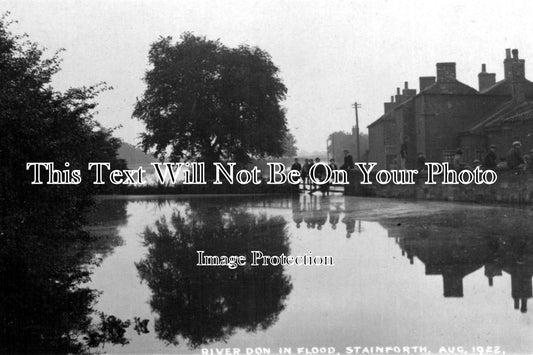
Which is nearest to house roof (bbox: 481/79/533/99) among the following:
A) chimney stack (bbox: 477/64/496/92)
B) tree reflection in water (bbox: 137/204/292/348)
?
chimney stack (bbox: 477/64/496/92)

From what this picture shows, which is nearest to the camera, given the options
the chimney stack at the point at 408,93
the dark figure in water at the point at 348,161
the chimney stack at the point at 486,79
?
the dark figure in water at the point at 348,161

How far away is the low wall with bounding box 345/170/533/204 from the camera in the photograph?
17.3 meters

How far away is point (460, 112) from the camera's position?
136ft

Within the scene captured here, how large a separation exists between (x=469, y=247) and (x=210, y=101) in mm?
29370

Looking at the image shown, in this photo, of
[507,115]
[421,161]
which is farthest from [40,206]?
[507,115]

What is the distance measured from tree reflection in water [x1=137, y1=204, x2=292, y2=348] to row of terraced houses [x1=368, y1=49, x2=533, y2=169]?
25807mm

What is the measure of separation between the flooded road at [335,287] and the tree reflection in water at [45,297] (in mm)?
363

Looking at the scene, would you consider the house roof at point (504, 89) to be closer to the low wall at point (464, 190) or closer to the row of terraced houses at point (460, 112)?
the row of terraced houses at point (460, 112)

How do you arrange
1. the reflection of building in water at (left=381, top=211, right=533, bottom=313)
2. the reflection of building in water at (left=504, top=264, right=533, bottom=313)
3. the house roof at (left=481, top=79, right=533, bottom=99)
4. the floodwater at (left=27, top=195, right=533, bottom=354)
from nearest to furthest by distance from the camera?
1. the floodwater at (left=27, top=195, right=533, bottom=354)
2. the reflection of building in water at (left=504, top=264, right=533, bottom=313)
3. the reflection of building in water at (left=381, top=211, right=533, bottom=313)
4. the house roof at (left=481, top=79, right=533, bottom=99)

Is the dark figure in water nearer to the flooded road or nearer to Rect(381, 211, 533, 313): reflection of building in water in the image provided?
Rect(381, 211, 533, 313): reflection of building in water

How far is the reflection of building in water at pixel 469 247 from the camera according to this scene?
806 cm

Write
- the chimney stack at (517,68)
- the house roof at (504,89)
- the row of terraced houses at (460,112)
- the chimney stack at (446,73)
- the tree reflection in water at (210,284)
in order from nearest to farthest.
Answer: the tree reflection in water at (210,284)
the chimney stack at (517,68)
the row of terraced houses at (460,112)
the chimney stack at (446,73)
the house roof at (504,89)

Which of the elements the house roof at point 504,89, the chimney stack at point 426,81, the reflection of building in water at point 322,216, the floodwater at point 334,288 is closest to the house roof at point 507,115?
the house roof at point 504,89

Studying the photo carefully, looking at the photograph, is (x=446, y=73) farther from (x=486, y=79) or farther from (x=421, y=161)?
(x=421, y=161)
